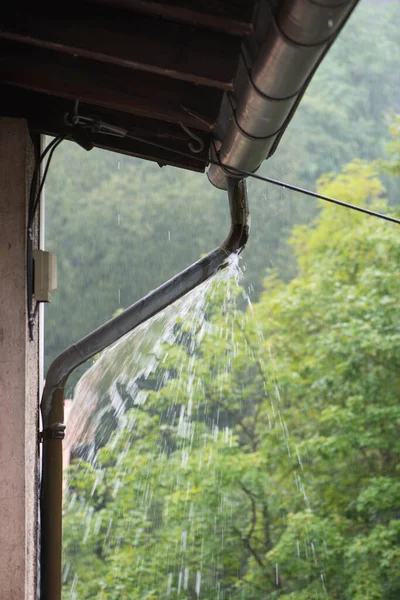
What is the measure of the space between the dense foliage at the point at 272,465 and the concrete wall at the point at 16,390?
7.33 metres

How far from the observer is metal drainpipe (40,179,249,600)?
96.3 inches

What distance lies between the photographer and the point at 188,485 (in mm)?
10227

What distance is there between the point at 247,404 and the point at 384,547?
141 inches

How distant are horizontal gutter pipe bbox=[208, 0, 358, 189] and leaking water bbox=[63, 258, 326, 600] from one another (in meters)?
6.95

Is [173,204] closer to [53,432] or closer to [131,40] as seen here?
[53,432]

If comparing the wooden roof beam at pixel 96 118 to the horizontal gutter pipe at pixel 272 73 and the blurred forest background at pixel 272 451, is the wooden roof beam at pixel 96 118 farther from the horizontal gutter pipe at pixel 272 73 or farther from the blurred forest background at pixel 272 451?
the blurred forest background at pixel 272 451

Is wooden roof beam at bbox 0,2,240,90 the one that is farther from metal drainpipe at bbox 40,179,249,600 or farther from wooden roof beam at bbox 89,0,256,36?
metal drainpipe at bbox 40,179,249,600

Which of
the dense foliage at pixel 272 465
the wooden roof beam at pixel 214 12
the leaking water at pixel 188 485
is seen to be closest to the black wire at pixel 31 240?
the wooden roof beam at pixel 214 12

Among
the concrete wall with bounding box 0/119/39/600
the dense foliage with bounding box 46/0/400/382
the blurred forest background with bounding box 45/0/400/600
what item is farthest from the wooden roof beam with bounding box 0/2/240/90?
the dense foliage with bounding box 46/0/400/382

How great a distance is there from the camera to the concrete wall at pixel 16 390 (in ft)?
7.17

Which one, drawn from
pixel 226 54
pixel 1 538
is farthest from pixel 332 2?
pixel 1 538

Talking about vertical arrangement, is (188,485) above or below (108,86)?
below

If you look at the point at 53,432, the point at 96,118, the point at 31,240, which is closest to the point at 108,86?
the point at 96,118

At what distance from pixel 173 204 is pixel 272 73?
1751 centimetres
